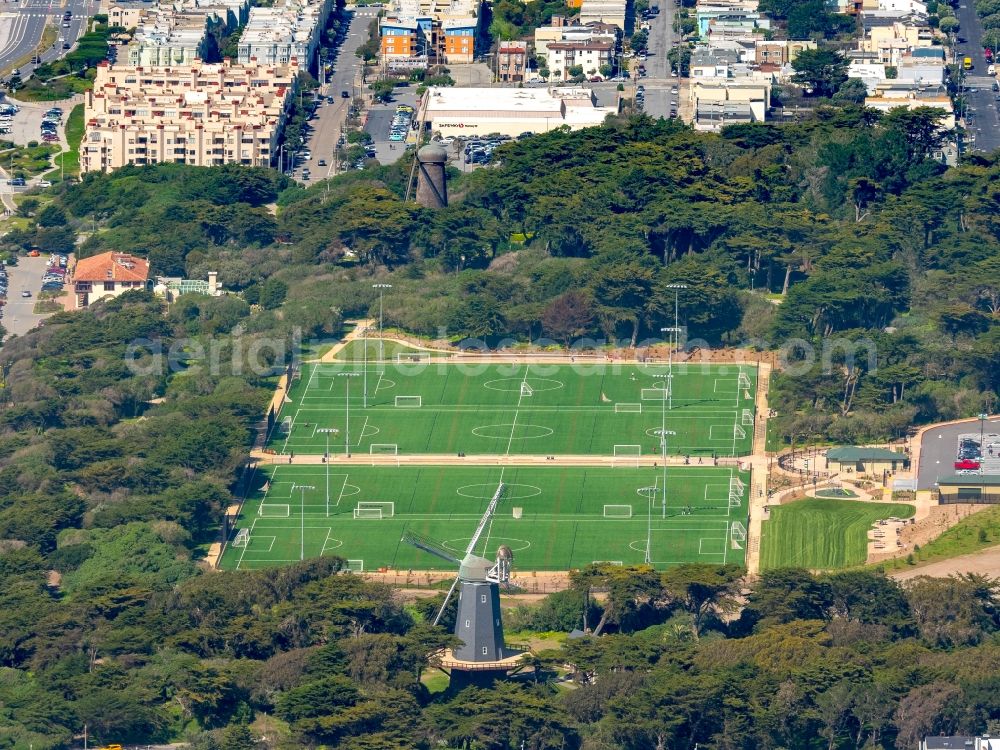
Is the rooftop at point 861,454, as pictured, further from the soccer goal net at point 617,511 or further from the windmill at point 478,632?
the windmill at point 478,632

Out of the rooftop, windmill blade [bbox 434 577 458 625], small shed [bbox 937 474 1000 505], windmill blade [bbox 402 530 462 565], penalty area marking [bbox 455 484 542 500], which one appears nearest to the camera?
windmill blade [bbox 434 577 458 625]

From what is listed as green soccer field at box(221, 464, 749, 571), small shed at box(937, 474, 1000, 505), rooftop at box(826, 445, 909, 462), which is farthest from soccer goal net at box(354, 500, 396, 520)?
small shed at box(937, 474, 1000, 505)

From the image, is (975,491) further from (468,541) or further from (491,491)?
(468,541)

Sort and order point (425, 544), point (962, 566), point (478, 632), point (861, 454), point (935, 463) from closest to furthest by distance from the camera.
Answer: point (478, 632) → point (962, 566) → point (425, 544) → point (935, 463) → point (861, 454)

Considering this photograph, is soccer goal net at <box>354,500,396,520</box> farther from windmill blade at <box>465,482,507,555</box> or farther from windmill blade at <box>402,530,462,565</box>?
windmill blade at <box>465,482,507,555</box>

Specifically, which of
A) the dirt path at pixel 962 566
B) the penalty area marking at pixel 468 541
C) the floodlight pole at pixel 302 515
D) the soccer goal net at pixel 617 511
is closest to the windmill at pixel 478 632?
the penalty area marking at pixel 468 541

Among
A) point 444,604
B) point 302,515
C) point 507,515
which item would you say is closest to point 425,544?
point 507,515
